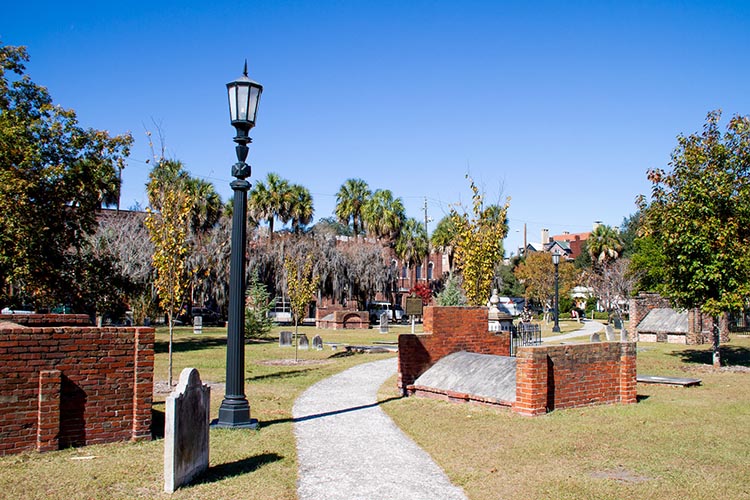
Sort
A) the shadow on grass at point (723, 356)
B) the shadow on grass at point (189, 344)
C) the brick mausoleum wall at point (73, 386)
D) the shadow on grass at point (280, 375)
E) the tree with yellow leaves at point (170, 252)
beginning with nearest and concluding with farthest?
the brick mausoleum wall at point (73, 386) → the tree with yellow leaves at point (170, 252) → the shadow on grass at point (280, 375) → the shadow on grass at point (723, 356) → the shadow on grass at point (189, 344)

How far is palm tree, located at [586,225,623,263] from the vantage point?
6082 centimetres

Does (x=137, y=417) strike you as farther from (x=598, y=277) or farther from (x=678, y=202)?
(x=598, y=277)

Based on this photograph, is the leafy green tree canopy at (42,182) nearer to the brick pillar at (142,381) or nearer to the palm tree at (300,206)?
the brick pillar at (142,381)

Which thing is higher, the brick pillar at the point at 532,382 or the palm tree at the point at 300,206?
the palm tree at the point at 300,206

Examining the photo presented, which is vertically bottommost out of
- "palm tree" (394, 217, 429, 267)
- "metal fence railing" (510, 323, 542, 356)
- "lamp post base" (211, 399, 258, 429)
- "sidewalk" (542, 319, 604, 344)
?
"sidewalk" (542, 319, 604, 344)

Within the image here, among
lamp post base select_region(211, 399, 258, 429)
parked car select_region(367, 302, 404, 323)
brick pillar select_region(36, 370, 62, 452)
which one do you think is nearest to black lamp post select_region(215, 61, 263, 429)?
lamp post base select_region(211, 399, 258, 429)

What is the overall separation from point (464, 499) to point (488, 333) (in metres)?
8.08

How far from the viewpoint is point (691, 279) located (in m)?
18.7

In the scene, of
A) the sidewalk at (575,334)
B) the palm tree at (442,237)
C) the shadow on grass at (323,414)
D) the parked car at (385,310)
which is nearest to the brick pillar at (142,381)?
the shadow on grass at (323,414)

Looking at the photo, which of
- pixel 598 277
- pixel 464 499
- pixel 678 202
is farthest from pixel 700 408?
pixel 598 277

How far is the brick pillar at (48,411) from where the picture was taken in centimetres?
750

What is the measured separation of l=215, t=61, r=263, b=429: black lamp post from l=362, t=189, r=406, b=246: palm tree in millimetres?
46315

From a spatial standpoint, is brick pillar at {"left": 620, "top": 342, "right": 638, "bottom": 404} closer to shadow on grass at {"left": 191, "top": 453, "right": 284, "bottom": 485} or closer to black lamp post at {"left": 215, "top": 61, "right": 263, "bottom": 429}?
black lamp post at {"left": 215, "top": 61, "right": 263, "bottom": 429}

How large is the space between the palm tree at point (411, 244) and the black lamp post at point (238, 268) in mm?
47591
